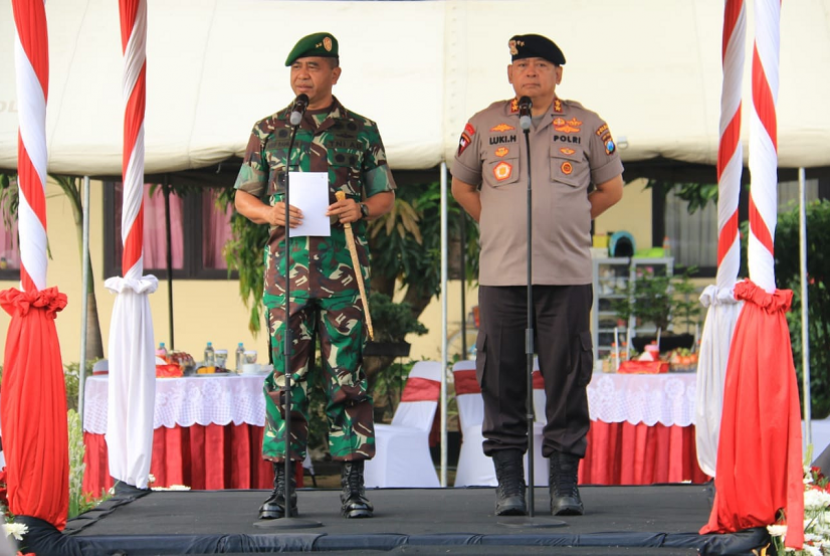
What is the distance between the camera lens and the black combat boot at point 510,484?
4938 mm

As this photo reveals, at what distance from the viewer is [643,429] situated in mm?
7652

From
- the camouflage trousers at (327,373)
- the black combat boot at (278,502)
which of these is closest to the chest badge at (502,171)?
the camouflage trousers at (327,373)

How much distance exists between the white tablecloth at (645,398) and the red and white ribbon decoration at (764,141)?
3.34 meters

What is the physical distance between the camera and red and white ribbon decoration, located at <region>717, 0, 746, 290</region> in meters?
5.91

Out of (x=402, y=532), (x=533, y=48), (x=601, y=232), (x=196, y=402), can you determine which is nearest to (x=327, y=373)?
(x=402, y=532)

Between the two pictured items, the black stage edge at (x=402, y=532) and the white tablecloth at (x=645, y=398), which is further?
the white tablecloth at (x=645, y=398)

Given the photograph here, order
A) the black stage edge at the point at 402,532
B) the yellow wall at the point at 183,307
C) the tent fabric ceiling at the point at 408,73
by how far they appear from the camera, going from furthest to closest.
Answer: the yellow wall at the point at 183,307 → the tent fabric ceiling at the point at 408,73 → the black stage edge at the point at 402,532

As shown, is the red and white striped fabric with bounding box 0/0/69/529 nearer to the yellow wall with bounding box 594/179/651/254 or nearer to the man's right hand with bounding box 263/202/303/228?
the man's right hand with bounding box 263/202/303/228

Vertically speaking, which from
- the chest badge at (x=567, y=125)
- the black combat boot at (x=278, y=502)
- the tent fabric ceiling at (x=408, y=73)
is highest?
the tent fabric ceiling at (x=408, y=73)

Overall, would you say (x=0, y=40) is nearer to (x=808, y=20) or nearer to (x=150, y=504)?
(x=150, y=504)

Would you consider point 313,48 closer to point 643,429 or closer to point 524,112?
point 524,112

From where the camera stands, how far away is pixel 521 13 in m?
8.66

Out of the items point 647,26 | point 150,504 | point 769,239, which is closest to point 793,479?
point 769,239

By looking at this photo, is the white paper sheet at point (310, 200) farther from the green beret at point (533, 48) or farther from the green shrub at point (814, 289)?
the green shrub at point (814, 289)
